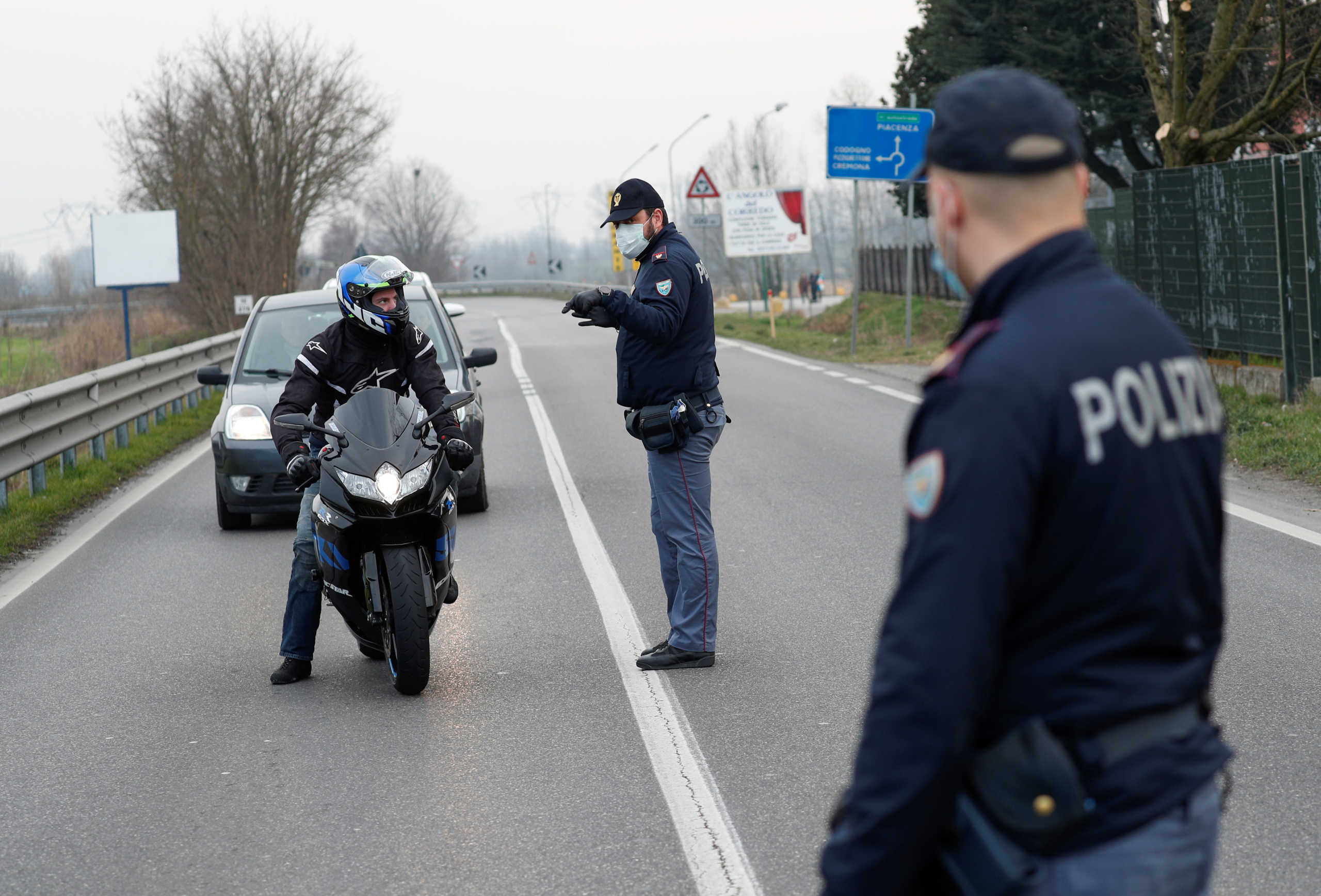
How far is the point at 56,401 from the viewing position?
11.6m

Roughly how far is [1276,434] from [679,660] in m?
7.23

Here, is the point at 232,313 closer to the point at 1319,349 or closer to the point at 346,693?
the point at 1319,349

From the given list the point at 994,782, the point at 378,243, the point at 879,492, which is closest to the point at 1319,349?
the point at 879,492

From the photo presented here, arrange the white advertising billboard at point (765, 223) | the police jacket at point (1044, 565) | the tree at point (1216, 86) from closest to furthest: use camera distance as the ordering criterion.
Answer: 1. the police jacket at point (1044, 565)
2. the tree at point (1216, 86)
3. the white advertising billboard at point (765, 223)

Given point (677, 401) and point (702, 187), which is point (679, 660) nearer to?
point (677, 401)

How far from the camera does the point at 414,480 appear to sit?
18.2 feet

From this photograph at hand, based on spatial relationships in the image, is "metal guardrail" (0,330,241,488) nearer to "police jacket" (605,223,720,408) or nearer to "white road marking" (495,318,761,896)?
"white road marking" (495,318,761,896)

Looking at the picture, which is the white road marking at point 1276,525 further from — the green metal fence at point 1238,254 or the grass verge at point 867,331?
the grass verge at point 867,331

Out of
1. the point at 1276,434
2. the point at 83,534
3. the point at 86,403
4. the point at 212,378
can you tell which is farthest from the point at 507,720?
the point at 86,403

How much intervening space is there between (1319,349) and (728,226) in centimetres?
2049

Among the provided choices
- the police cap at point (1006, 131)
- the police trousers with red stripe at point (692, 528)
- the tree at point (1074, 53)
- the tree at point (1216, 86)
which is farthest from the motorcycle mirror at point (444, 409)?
the tree at point (1074, 53)

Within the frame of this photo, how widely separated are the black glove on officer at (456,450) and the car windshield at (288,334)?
4717mm

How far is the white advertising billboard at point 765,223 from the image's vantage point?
105ft

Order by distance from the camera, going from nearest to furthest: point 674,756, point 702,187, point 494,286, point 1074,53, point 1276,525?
point 674,756 → point 1276,525 → point 1074,53 → point 702,187 → point 494,286
